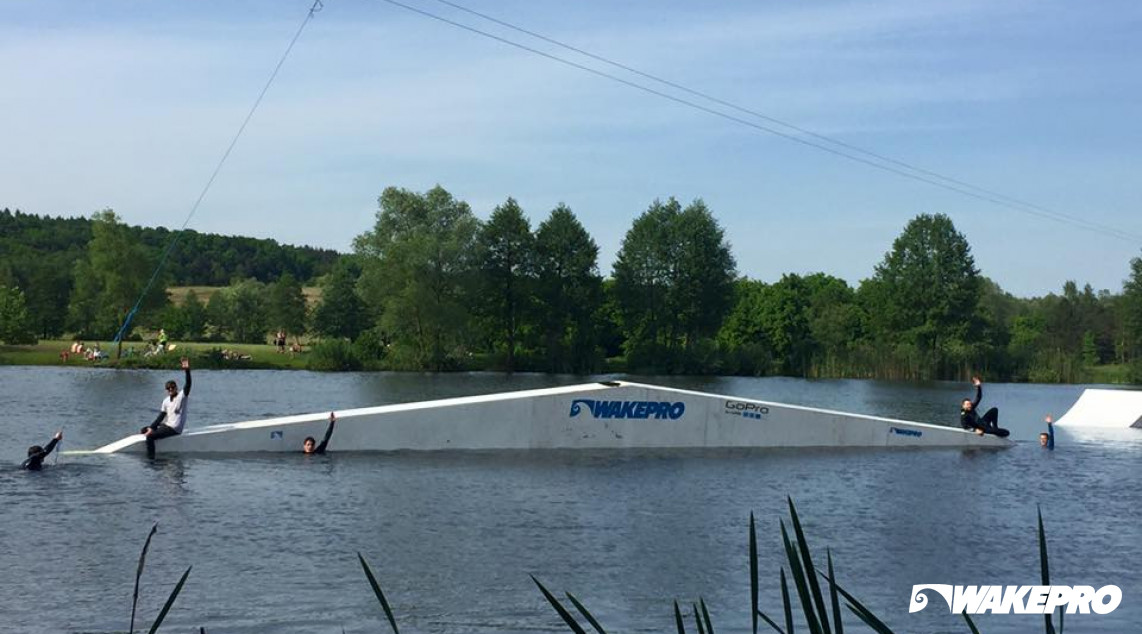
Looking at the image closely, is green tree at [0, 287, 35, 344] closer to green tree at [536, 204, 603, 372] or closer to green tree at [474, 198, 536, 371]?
green tree at [474, 198, 536, 371]

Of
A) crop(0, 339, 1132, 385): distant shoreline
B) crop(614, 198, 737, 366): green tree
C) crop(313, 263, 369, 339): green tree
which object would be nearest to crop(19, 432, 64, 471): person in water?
crop(0, 339, 1132, 385): distant shoreline

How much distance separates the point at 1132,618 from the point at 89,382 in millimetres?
49616

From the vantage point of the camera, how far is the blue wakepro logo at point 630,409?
27438 mm

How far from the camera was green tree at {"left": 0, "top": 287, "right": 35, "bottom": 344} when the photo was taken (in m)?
81.8

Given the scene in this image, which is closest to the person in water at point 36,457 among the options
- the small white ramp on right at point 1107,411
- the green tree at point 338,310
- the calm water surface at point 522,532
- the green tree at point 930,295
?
the calm water surface at point 522,532

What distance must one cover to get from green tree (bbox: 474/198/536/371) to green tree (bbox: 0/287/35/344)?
29.8 meters

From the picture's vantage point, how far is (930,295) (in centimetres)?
9662

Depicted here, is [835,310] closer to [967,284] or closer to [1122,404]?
[967,284]

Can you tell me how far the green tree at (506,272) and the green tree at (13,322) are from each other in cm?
2981

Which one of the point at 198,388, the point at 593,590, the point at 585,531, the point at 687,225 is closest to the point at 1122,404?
the point at 585,531

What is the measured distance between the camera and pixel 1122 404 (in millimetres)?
41188

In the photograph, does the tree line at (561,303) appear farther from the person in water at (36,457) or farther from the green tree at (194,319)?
Result: the person in water at (36,457)

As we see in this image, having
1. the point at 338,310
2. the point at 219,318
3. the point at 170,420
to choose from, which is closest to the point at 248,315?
the point at 219,318

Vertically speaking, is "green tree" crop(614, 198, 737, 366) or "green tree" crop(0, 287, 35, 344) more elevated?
"green tree" crop(614, 198, 737, 366)
